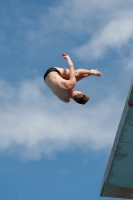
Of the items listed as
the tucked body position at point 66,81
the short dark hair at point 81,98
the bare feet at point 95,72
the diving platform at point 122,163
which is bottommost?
the diving platform at point 122,163

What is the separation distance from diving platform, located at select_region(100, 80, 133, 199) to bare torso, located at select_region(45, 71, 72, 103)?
4.05ft

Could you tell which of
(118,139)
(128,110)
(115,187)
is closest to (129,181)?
(115,187)

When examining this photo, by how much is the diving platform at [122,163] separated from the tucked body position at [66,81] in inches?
38.5

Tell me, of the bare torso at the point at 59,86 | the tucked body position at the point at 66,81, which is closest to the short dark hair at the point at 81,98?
the tucked body position at the point at 66,81

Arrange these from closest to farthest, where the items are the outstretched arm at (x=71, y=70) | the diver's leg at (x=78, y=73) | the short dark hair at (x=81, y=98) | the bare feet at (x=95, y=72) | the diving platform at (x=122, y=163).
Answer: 1. the diving platform at (x=122, y=163)
2. the short dark hair at (x=81, y=98)
3. the outstretched arm at (x=71, y=70)
4. the diver's leg at (x=78, y=73)
5. the bare feet at (x=95, y=72)

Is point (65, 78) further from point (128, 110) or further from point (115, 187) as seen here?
point (115, 187)

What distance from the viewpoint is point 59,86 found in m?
9.30

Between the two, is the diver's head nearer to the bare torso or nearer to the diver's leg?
the bare torso

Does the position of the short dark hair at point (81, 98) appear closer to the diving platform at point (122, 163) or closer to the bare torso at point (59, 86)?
the bare torso at point (59, 86)

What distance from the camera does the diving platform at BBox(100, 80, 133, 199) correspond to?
8.93 metres

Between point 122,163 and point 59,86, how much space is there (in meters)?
2.23

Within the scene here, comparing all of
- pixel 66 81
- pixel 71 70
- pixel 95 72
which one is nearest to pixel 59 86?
pixel 66 81

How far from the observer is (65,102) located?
375 inches

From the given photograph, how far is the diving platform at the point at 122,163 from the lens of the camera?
893cm
